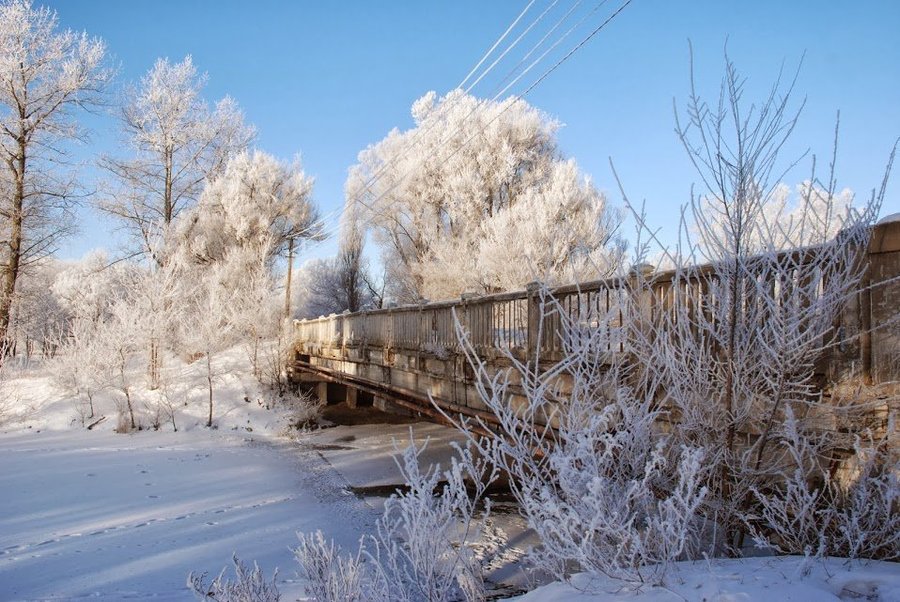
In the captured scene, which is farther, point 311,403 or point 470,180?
point 470,180

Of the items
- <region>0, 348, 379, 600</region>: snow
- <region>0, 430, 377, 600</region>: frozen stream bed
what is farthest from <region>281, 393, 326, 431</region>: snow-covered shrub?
<region>0, 430, 377, 600</region>: frozen stream bed

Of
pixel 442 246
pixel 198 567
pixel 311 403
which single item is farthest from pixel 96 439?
pixel 442 246

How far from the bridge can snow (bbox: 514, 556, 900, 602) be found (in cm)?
124

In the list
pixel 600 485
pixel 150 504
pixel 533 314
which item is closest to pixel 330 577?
pixel 600 485

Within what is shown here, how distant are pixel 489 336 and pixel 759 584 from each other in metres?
5.58

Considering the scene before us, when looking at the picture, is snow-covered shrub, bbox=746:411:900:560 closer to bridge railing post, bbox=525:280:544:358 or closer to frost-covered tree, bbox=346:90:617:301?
bridge railing post, bbox=525:280:544:358

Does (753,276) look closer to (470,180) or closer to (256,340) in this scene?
(256,340)

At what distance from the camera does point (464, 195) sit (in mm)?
27891

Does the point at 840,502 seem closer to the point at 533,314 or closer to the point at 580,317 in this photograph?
the point at 580,317

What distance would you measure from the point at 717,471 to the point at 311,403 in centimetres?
1881

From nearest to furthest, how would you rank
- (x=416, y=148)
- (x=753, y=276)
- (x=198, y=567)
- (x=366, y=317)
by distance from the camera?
1. (x=753, y=276)
2. (x=198, y=567)
3. (x=366, y=317)
4. (x=416, y=148)

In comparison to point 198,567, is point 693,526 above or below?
above

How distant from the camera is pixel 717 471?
4.09 meters

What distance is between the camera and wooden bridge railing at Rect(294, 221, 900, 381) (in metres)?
3.57
